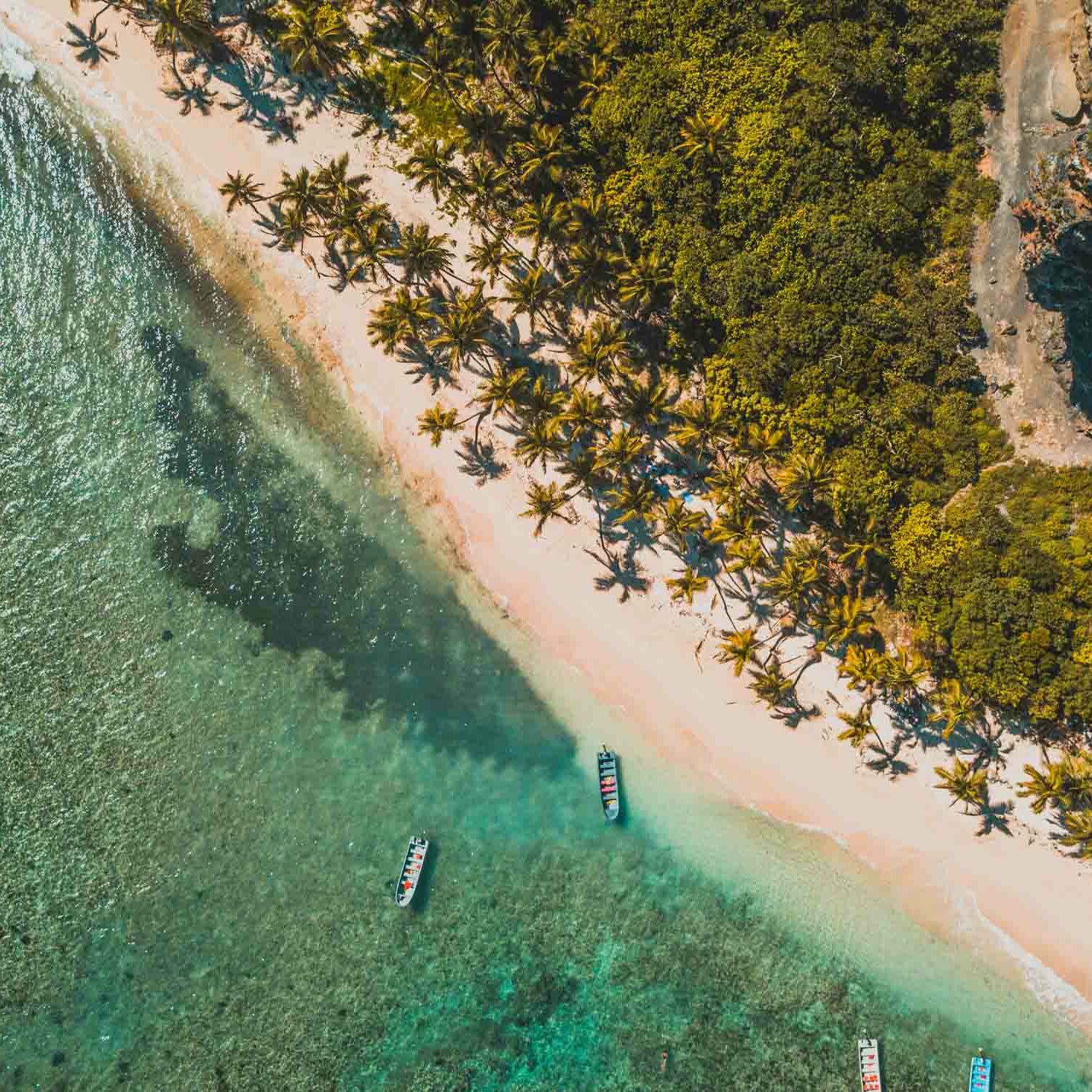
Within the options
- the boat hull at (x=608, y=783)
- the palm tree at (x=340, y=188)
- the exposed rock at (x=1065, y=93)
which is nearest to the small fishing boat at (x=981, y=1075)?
the boat hull at (x=608, y=783)

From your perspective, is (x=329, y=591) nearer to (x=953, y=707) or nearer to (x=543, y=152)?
(x=543, y=152)

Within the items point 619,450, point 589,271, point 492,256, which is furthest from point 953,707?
point 492,256

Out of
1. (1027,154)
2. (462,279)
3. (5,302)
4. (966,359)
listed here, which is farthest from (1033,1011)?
(5,302)

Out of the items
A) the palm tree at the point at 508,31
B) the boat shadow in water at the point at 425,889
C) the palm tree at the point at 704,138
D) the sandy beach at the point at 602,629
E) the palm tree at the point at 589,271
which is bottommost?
the boat shadow in water at the point at 425,889

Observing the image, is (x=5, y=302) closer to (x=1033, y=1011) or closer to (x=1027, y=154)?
(x=1027, y=154)

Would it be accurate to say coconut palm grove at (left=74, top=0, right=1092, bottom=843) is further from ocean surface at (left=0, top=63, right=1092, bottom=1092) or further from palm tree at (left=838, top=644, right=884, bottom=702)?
ocean surface at (left=0, top=63, right=1092, bottom=1092)

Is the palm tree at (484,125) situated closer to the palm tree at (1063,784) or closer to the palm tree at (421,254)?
the palm tree at (421,254)

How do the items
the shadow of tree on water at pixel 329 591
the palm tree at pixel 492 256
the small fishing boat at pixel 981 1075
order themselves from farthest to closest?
the shadow of tree on water at pixel 329 591 < the palm tree at pixel 492 256 < the small fishing boat at pixel 981 1075
